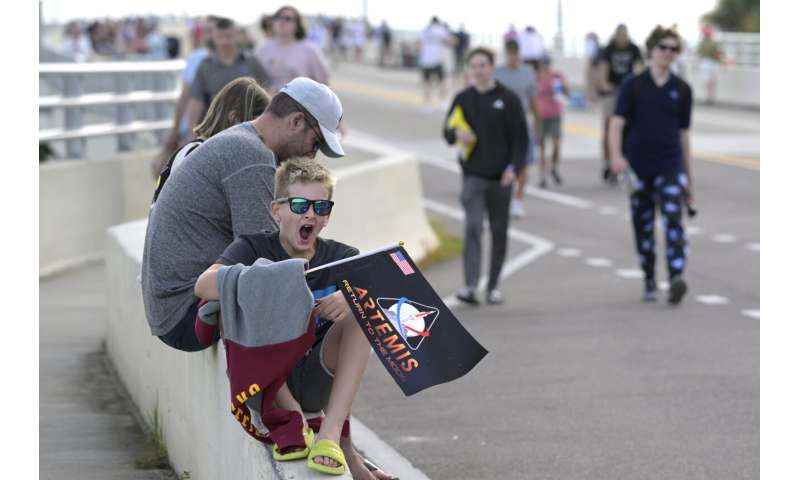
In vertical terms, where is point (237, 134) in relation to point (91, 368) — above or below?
above

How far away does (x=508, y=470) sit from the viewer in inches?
279

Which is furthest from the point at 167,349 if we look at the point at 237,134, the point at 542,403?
the point at 542,403

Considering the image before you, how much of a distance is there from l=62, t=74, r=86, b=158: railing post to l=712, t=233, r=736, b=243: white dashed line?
613 centimetres

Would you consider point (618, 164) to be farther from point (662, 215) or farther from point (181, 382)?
point (181, 382)

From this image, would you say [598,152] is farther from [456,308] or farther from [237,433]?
[237,433]

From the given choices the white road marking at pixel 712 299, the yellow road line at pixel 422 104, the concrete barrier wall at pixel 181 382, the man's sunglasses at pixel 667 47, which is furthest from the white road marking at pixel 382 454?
the yellow road line at pixel 422 104

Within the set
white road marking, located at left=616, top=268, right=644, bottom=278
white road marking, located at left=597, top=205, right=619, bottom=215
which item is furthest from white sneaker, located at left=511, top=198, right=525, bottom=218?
white road marking, located at left=616, top=268, right=644, bottom=278

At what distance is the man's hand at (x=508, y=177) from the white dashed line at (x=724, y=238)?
5170 mm

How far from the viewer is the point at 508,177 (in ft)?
40.6

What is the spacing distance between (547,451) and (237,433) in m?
2.09

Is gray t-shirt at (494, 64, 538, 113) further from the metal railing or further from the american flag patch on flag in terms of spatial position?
the american flag patch on flag

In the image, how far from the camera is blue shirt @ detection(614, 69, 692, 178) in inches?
482
